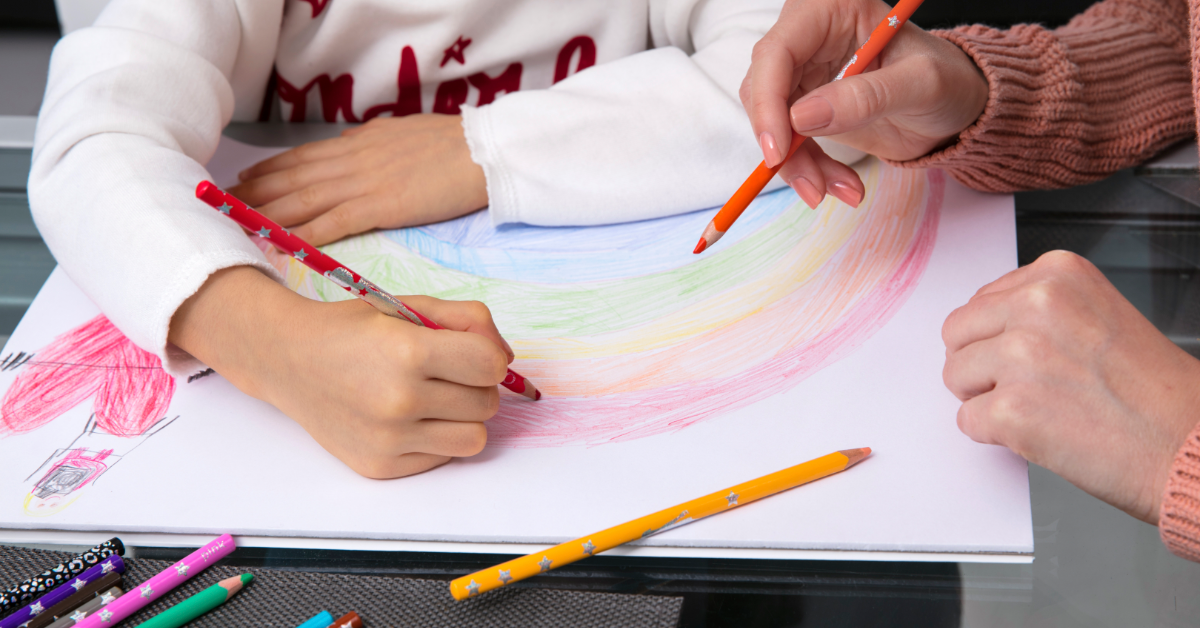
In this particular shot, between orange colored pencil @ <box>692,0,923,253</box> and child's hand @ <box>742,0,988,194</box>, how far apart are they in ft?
0.04

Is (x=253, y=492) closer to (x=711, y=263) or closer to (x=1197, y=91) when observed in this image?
(x=711, y=263)

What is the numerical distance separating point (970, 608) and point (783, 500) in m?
0.12

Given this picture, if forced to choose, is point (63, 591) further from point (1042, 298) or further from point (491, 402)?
point (1042, 298)

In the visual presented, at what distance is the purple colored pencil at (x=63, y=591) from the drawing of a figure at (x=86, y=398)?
0.23 ft

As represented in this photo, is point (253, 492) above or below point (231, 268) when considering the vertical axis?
below

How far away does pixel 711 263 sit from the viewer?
26.7 inches

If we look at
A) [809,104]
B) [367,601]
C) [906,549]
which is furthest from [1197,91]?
[367,601]

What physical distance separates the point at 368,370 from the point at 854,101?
14.4 inches

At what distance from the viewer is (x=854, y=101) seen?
55cm

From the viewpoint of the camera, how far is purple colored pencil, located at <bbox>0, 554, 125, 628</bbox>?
44 cm

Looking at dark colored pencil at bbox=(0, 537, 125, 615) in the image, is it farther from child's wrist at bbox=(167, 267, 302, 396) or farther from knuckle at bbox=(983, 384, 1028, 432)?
knuckle at bbox=(983, 384, 1028, 432)

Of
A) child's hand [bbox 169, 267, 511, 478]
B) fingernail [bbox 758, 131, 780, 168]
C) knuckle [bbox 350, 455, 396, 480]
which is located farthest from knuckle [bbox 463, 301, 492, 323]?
fingernail [bbox 758, 131, 780, 168]

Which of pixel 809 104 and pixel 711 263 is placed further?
pixel 711 263

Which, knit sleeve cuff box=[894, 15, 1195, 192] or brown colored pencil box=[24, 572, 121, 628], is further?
knit sleeve cuff box=[894, 15, 1195, 192]
